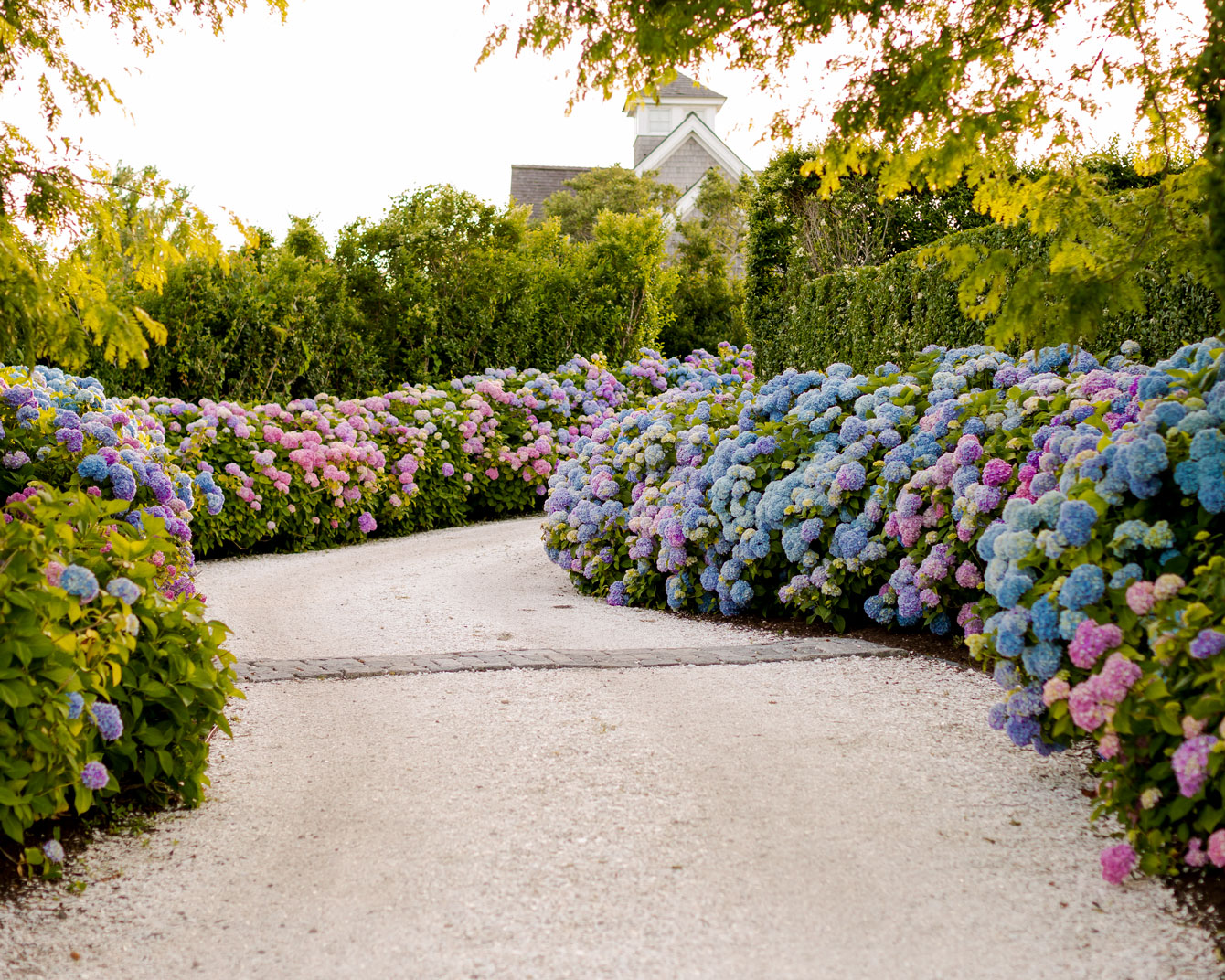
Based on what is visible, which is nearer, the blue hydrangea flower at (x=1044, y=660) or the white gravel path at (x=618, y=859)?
the white gravel path at (x=618, y=859)

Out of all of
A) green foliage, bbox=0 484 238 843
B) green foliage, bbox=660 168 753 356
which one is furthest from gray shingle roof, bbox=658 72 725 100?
green foliage, bbox=0 484 238 843

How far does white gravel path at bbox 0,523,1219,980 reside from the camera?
2406mm

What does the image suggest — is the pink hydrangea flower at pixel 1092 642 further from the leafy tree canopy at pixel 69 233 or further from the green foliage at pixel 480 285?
the green foliage at pixel 480 285

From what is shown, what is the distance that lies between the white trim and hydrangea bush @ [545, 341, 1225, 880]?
69.1ft

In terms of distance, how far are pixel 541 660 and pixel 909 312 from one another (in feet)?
14.9

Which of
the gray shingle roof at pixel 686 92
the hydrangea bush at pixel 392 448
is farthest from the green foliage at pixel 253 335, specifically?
the gray shingle roof at pixel 686 92

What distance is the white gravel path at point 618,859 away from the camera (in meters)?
2.41

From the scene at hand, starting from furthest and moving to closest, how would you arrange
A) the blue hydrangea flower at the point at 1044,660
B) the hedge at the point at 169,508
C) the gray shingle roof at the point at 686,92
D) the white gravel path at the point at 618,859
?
the gray shingle roof at the point at 686,92 < the blue hydrangea flower at the point at 1044,660 < the hedge at the point at 169,508 < the white gravel path at the point at 618,859

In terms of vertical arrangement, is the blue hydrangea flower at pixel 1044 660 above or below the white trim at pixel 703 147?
below

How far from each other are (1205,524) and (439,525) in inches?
364

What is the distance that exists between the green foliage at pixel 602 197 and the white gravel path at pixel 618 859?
20.6 metres

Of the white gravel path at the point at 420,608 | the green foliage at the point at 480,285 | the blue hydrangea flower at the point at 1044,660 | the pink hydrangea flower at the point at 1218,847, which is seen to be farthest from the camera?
the green foliage at the point at 480,285

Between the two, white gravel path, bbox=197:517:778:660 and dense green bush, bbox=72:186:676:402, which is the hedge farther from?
dense green bush, bbox=72:186:676:402

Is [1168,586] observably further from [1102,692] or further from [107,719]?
[107,719]
